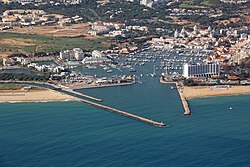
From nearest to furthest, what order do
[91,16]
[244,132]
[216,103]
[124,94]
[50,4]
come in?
[244,132] < [216,103] < [124,94] < [91,16] < [50,4]

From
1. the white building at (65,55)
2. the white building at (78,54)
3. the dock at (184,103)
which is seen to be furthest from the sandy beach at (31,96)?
the white building at (65,55)

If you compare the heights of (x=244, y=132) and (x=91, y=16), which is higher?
(x=91, y=16)

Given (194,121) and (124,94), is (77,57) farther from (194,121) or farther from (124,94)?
(194,121)

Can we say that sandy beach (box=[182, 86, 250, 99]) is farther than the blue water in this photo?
Yes

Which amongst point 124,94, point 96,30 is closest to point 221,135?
point 124,94

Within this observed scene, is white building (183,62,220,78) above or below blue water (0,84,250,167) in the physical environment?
above

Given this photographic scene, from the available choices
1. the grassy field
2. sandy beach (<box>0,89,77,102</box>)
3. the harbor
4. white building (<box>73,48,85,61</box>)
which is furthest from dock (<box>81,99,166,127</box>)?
the grassy field

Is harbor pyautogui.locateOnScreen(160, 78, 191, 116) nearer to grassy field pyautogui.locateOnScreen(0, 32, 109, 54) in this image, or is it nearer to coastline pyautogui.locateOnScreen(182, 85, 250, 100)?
coastline pyautogui.locateOnScreen(182, 85, 250, 100)

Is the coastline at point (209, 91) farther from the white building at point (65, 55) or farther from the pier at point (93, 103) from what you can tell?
the white building at point (65, 55)

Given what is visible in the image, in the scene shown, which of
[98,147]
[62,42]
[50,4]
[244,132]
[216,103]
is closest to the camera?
[98,147]
